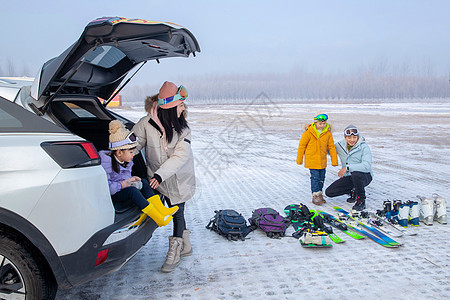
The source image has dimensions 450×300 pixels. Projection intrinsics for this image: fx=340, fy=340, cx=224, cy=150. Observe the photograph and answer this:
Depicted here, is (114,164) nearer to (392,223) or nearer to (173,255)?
(173,255)

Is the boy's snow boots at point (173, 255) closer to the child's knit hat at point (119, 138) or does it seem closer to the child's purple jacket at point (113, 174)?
the child's purple jacket at point (113, 174)

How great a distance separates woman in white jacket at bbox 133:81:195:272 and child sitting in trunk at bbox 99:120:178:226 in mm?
192

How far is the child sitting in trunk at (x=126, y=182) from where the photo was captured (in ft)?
9.50

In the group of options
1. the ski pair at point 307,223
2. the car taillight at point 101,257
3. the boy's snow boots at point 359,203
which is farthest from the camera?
the boy's snow boots at point 359,203

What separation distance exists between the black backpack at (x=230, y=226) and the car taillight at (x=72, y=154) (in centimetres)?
211

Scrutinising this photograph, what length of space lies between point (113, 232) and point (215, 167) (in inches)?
230

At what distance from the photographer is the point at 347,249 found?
148 inches

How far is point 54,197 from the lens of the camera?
2.07 m

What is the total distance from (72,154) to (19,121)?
0.39 meters

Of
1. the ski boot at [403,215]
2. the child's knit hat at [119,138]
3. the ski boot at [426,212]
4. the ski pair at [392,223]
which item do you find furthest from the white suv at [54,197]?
the ski boot at [426,212]

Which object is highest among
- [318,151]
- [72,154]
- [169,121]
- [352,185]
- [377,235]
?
[169,121]

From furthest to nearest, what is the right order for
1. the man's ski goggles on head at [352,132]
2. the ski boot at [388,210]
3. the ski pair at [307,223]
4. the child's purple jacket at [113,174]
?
the man's ski goggles on head at [352,132] < the ski boot at [388,210] < the ski pair at [307,223] < the child's purple jacket at [113,174]

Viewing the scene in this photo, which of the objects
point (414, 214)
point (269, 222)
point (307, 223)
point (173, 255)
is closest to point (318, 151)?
point (307, 223)

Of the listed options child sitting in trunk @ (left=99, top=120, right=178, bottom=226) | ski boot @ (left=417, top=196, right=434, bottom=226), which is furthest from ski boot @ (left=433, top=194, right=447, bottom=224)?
child sitting in trunk @ (left=99, top=120, right=178, bottom=226)
